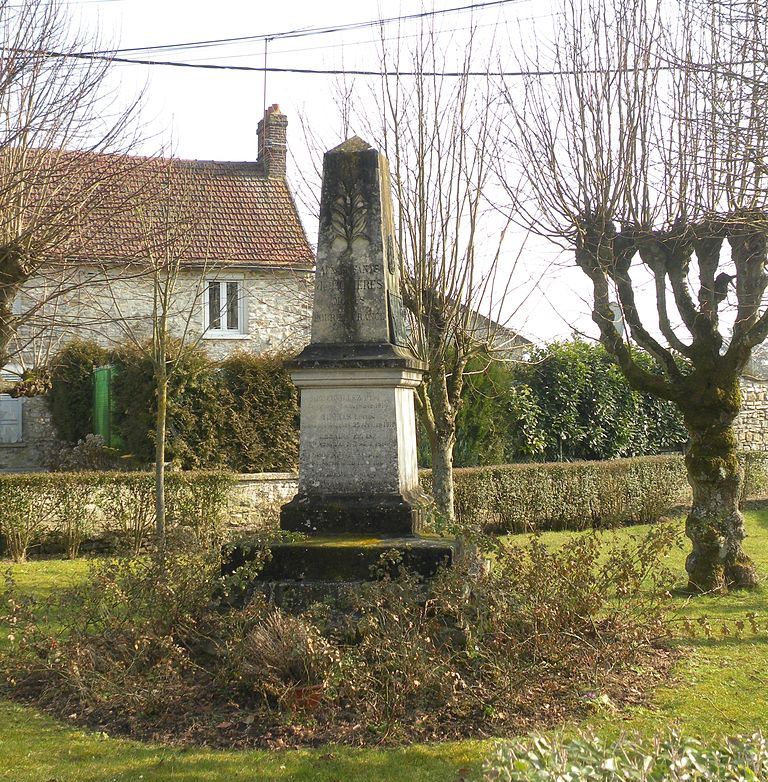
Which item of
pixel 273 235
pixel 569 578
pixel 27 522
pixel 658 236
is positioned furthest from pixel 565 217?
pixel 273 235

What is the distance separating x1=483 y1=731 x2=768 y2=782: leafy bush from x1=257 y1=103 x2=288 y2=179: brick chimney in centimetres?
2058

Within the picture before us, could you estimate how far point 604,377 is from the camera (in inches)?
688

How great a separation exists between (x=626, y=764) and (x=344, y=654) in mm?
2469

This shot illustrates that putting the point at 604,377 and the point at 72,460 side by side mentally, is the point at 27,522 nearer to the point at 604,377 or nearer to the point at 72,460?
the point at 72,460

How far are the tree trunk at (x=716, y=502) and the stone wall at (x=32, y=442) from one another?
14356 mm

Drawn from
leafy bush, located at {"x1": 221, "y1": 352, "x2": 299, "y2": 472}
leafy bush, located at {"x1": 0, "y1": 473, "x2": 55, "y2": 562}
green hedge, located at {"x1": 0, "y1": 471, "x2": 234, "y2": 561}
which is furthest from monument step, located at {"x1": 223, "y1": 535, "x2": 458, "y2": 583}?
leafy bush, located at {"x1": 221, "y1": 352, "x2": 299, "y2": 472}

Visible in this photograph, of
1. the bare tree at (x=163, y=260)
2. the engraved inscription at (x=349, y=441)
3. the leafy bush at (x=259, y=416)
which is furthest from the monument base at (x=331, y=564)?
the leafy bush at (x=259, y=416)

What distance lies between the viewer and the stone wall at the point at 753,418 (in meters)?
20.0

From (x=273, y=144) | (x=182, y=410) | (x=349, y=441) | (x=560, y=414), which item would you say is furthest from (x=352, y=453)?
(x=273, y=144)

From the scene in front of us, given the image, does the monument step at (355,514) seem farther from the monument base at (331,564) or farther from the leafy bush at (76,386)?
the leafy bush at (76,386)

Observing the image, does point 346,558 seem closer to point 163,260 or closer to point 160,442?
point 160,442

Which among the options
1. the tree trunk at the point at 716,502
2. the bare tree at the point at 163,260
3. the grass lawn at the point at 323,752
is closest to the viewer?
the grass lawn at the point at 323,752

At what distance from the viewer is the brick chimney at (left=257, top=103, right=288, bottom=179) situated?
22000 mm

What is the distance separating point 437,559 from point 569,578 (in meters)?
1.02
